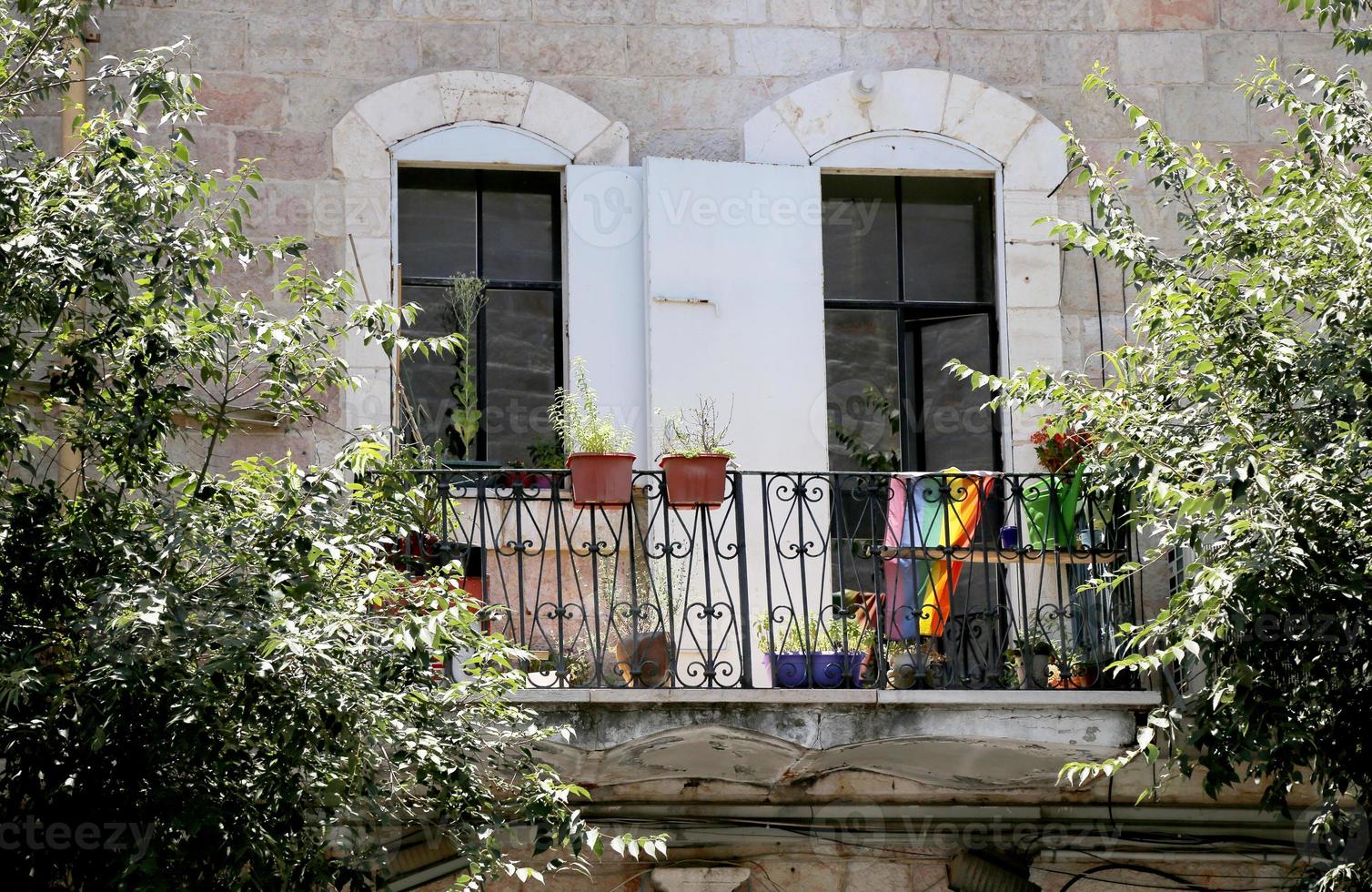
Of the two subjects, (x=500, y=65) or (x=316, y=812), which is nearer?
(x=316, y=812)

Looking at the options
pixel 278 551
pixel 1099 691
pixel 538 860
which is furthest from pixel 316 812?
pixel 1099 691

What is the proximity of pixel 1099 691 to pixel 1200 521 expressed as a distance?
177cm

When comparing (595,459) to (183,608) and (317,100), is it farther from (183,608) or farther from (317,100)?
(183,608)

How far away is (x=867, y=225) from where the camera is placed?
9.48 m

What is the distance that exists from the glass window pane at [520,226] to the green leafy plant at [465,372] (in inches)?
8.9

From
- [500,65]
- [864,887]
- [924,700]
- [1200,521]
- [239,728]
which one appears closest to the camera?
[239,728]

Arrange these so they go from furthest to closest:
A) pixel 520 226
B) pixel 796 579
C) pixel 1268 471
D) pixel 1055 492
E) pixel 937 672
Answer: pixel 520 226 < pixel 796 579 < pixel 1055 492 < pixel 937 672 < pixel 1268 471

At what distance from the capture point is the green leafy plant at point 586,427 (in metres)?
8.04

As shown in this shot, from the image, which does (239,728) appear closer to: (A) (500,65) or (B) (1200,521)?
(B) (1200,521)

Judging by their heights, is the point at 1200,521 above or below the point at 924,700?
above

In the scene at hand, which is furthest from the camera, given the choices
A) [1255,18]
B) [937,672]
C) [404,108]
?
[1255,18]

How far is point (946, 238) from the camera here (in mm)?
9516

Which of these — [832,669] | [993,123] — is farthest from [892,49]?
[832,669]

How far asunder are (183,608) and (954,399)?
472 cm
